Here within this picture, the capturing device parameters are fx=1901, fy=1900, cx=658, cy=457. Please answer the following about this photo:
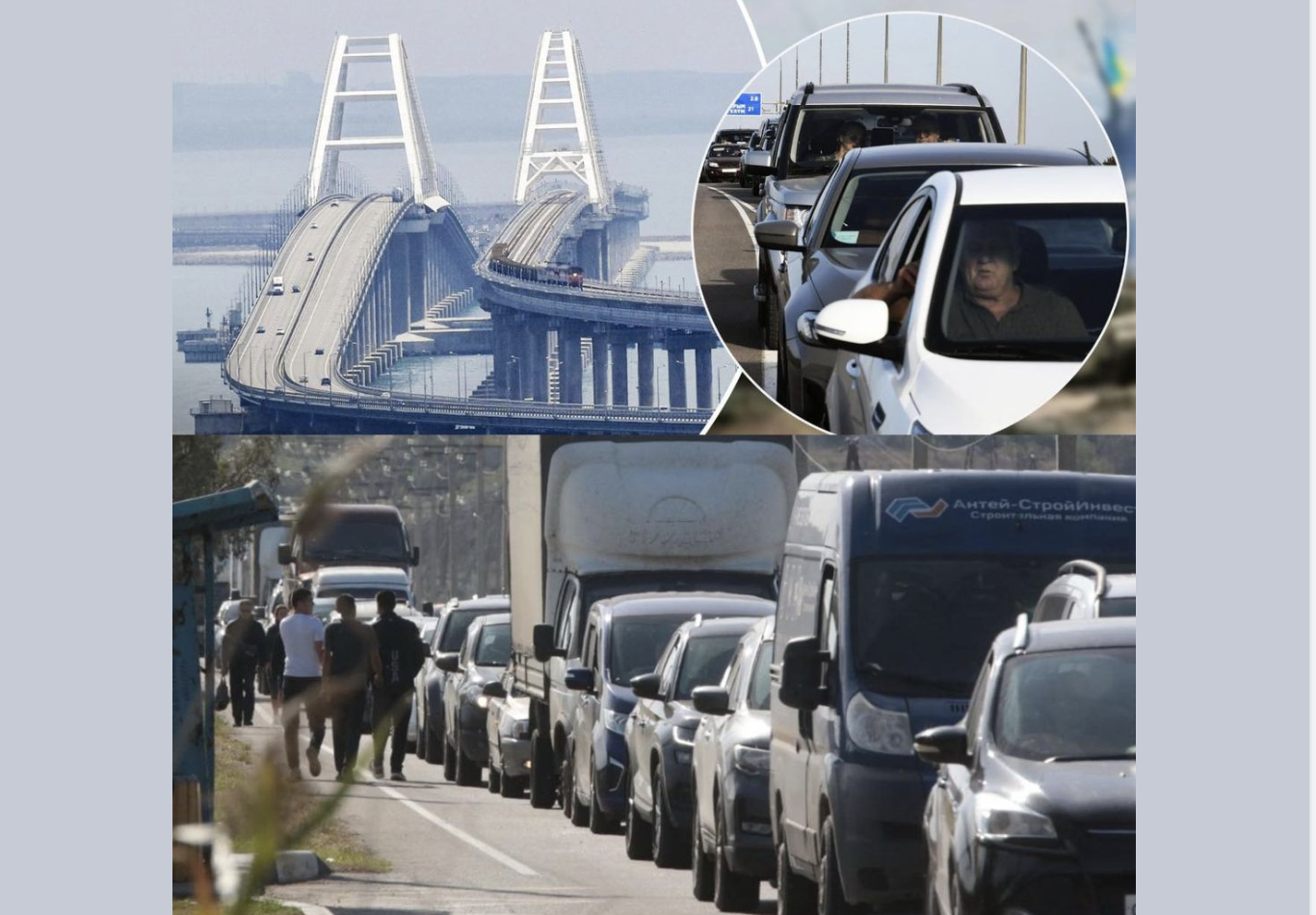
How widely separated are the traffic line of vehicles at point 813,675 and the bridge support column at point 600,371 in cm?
24

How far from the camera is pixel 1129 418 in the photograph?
9.23 metres

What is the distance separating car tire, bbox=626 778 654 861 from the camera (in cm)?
978

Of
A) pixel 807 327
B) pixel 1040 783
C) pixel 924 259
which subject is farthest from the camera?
pixel 807 327

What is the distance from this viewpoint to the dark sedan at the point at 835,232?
9297 millimetres

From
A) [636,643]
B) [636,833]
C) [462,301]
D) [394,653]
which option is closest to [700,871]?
[636,833]

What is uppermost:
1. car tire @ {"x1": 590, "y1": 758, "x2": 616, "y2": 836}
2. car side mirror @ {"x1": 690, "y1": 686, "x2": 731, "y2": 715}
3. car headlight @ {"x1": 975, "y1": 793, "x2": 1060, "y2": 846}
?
car side mirror @ {"x1": 690, "y1": 686, "x2": 731, "y2": 715}

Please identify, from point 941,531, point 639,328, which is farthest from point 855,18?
point 941,531

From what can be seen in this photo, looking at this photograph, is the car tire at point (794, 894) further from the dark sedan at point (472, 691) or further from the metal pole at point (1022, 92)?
the metal pole at point (1022, 92)

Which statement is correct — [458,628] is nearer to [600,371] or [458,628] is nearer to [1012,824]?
[600,371]

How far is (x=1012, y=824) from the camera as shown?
7.39 meters

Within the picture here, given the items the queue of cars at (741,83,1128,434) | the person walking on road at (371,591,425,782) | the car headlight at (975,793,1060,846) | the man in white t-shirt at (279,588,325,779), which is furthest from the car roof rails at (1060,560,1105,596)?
the man in white t-shirt at (279,588,325,779)

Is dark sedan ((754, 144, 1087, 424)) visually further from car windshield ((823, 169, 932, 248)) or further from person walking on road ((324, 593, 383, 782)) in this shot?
person walking on road ((324, 593, 383, 782))

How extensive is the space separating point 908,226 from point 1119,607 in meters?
2.06

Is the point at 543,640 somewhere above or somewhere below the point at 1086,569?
below
